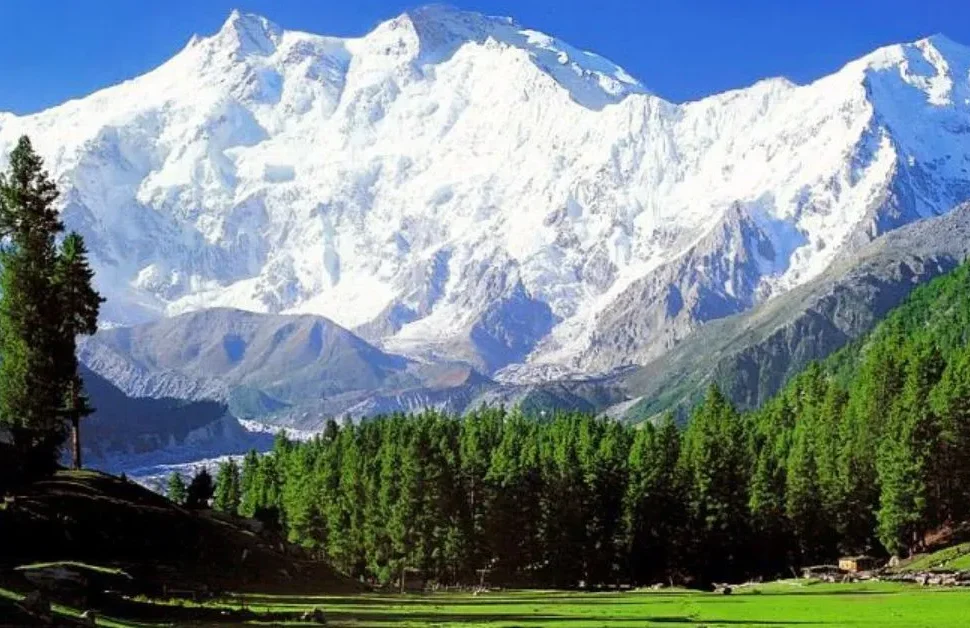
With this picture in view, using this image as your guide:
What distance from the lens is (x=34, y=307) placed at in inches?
3890

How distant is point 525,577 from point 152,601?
281 feet

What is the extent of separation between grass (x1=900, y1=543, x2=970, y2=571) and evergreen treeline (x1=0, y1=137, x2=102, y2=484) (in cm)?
7268

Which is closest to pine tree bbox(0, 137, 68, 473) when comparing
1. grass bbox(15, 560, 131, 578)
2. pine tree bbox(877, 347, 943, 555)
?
grass bbox(15, 560, 131, 578)

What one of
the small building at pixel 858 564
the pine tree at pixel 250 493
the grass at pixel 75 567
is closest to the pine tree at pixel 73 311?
the grass at pixel 75 567

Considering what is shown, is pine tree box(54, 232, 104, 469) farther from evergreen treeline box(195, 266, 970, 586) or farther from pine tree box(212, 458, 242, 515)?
pine tree box(212, 458, 242, 515)

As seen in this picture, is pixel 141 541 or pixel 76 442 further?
pixel 76 442

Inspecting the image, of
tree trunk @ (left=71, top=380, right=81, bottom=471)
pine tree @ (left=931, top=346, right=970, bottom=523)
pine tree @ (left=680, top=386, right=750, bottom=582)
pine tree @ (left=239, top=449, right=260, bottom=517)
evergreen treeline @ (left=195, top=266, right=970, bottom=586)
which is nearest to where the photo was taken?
tree trunk @ (left=71, top=380, right=81, bottom=471)

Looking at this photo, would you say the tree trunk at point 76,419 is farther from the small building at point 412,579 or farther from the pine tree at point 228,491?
the pine tree at point 228,491

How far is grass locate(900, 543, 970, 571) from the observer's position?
107 m

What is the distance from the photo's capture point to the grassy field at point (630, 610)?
200ft

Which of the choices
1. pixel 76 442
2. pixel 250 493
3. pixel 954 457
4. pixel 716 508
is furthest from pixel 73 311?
pixel 954 457

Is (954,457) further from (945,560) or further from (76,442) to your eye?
(76,442)

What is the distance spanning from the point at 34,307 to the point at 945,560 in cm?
8204

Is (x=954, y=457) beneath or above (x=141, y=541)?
above
